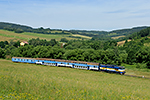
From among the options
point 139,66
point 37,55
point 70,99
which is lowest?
point 139,66

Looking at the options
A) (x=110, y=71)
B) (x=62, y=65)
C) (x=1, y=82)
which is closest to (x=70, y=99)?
(x=1, y=82)

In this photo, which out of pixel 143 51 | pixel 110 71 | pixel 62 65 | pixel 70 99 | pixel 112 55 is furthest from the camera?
pixel 143 51

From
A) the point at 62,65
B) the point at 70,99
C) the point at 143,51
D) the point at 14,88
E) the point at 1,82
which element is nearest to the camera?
the point at 70,99

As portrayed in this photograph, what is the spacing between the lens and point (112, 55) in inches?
3039

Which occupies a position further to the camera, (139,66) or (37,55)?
(37,55)

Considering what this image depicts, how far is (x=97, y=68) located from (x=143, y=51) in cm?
4585

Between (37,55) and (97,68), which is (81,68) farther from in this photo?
(37,55)

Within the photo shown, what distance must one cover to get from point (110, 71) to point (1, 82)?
4219cm

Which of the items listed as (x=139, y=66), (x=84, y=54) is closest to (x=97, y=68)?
(x=84, y=54)

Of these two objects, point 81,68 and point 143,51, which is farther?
point 143,51

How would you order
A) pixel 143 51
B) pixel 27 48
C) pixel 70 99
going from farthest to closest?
1. pixel 27 48
2. pixel 143 51
3. pixel 70 99

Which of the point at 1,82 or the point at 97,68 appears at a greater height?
the point at 1,82

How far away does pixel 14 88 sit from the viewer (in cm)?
1689

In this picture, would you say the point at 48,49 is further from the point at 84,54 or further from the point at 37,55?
the point at 84,54
